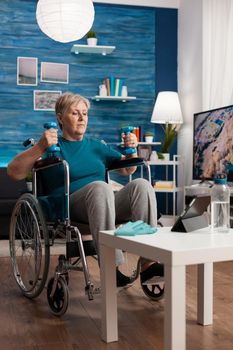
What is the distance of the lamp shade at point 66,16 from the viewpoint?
3.66 meters

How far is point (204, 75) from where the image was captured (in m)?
4.73

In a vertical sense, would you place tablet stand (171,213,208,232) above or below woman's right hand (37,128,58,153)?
below

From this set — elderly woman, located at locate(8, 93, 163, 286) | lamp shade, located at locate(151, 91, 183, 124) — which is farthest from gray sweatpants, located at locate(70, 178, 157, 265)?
lamp shade, located at locate(151, 91, 183, 124)

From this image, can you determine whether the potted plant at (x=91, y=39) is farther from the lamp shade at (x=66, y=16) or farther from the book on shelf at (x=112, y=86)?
the lamp shade at (x=66, y=16)

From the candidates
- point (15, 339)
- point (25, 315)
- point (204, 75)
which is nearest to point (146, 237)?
point (15, 339)

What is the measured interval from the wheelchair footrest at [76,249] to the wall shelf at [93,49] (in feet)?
10.7

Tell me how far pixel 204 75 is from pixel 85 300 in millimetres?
2991

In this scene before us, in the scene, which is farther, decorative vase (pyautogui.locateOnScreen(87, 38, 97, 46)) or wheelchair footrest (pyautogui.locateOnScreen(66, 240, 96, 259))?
decorative vase (pyautogui.locateOnScreen(87, 38, 97, 46))

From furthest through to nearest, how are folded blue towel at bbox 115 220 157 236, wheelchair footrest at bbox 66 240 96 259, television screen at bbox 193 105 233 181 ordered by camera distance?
television screen at bbox 193 105 233 181 < wheelchair footrest at bbox 66 240 96 259 < folded blue towel at bbox 115 220 157 236

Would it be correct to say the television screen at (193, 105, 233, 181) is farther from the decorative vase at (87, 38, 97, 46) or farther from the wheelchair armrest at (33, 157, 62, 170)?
the wheelchair armrest at (33, 157, 62, 170)

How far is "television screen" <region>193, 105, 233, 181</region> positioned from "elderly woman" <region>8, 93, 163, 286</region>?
1517mm

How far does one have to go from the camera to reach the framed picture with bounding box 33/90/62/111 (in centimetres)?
505

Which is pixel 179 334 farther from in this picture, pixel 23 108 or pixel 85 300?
pixel 23 108

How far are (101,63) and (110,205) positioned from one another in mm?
3441
